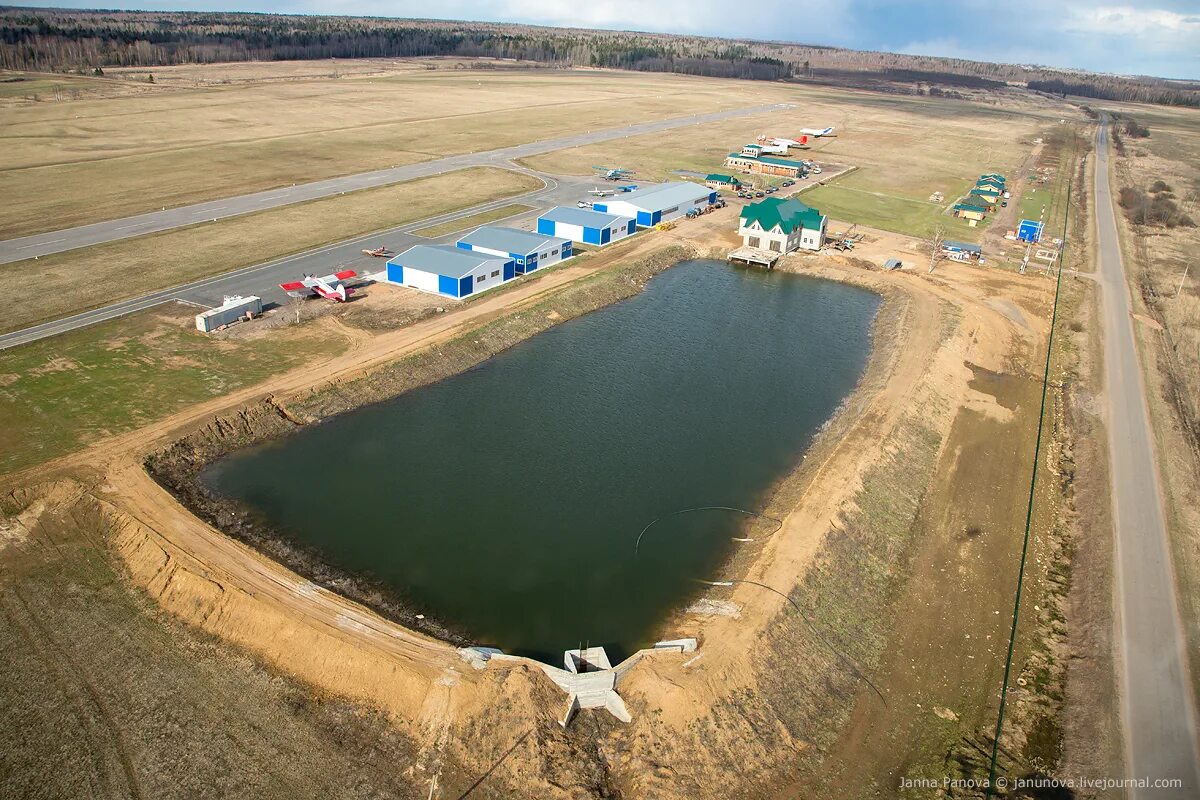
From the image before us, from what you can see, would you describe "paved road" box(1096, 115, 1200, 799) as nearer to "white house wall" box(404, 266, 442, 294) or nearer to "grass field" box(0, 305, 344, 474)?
"grass field" box(0, 305, 344, 474)

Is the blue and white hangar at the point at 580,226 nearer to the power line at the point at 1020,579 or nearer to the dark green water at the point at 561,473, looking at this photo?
the dark green water at the point at 561,473

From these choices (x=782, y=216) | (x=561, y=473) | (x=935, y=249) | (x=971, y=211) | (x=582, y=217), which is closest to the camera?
(x=561, y=473)

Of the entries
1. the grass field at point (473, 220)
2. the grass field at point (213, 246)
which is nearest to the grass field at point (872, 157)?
the grass field at point (473, 220)

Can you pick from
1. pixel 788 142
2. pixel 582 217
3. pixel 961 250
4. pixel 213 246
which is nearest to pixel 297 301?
pixel 213 246

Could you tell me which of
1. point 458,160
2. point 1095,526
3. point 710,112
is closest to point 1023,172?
point 710,112

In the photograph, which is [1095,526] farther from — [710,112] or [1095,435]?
[710,112]

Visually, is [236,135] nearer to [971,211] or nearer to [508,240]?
[508,240]
